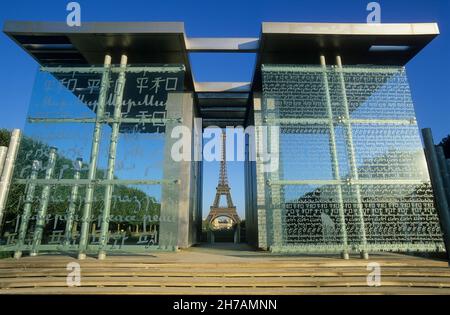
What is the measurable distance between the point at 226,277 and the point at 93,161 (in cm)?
462

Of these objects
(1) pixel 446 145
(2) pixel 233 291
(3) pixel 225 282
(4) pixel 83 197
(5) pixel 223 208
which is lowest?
(2) pixel 233 291

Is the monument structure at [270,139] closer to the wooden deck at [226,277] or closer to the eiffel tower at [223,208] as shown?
the wooden deck at [226,277]

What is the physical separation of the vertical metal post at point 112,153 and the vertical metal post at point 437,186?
8156mm

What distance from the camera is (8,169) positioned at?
679 cm

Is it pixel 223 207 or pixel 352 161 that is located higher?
pixel 223 207

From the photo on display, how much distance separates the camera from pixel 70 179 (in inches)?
275

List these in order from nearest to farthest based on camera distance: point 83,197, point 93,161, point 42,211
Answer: point 42,211 → point 83,197 → point 93,161

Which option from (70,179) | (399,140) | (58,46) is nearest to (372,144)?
(399,140)

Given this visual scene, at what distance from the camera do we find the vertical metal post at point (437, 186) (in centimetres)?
636

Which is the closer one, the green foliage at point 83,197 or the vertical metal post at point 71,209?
the vertical metal post at point 71,209

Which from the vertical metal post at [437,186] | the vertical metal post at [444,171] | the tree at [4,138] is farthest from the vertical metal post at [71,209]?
the tree at [4,138]

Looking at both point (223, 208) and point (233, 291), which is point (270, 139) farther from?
point (223, 208)

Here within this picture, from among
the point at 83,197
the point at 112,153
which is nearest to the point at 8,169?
the point at 83,197
